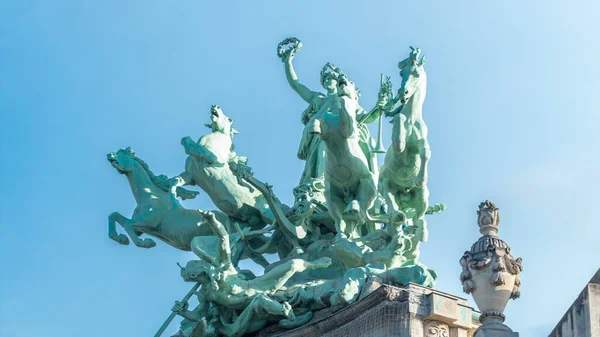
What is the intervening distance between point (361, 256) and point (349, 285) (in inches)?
38.0

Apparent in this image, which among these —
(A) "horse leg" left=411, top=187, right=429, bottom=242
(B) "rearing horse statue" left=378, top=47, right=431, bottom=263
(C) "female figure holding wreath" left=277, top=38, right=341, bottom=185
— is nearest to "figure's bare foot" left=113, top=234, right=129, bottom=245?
(C) "female figure holding wreath" left=277, top=38, right=341, bottom=185

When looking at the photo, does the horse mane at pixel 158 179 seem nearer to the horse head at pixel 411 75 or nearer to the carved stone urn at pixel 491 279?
the horse head at pixel 411 75

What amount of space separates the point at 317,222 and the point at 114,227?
4068 mm

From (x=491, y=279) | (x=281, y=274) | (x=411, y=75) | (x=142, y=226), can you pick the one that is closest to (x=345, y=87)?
(x=411, y=75)

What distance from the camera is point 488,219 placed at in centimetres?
1495

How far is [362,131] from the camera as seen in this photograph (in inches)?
891

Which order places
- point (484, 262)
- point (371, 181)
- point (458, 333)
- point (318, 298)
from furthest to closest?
point (371, 181), point (318, 298), point (458, 333), point (484, 262)

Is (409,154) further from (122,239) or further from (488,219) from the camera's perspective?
(122,239)

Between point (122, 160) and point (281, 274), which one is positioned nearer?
point (281, 274)

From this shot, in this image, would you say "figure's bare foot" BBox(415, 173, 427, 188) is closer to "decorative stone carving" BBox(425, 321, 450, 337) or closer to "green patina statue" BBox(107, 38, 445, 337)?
"green patina statue" BBox(107, 38, 445, 337)

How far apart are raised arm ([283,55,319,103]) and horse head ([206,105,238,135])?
1.33 meters

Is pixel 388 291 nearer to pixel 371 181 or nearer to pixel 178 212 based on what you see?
pixel 371 181

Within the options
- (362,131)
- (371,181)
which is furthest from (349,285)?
(362,131)

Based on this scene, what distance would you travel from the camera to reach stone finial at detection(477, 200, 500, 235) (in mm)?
14933
